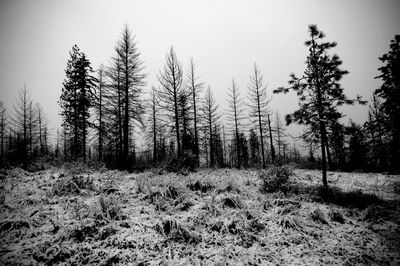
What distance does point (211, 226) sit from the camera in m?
3.84

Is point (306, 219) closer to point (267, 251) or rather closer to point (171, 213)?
point (267, 251)

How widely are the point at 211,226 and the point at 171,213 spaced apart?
1104 millimetres

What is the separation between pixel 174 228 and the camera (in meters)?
3.53

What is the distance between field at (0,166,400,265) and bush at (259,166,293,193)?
0.87 m

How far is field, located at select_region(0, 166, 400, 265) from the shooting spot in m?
2.92

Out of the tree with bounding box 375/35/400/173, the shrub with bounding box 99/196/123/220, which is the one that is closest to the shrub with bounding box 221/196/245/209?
the shrub with bounding box 99/196/123/220

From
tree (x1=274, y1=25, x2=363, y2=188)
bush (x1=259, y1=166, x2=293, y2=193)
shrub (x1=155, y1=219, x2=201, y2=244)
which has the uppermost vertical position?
tree (x1=274, y1=25, x2=363, y2=188)

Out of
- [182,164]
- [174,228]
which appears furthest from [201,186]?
[182,164]

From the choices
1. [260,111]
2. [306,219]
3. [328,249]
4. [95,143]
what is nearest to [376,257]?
[328,249]

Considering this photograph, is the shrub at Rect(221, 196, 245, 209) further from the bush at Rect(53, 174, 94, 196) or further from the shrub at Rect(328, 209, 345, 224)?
the bush at Rect(53, 174, 94, 196)

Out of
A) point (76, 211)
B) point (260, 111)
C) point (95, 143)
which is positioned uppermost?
point (260, 111)

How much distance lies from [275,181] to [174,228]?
15.9 ft

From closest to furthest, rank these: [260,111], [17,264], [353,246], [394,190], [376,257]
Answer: [17,264]
[376,257]
[353,246]
[394,190]
[260,111]

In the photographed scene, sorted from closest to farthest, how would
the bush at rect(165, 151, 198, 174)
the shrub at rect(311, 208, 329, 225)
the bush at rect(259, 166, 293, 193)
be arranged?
1. the shrub at rect(311, 208, 329, 225)
2. the bush at rect(259, 166, 293, 193)
3. the bush at rect(165, 151, 198, 174)
